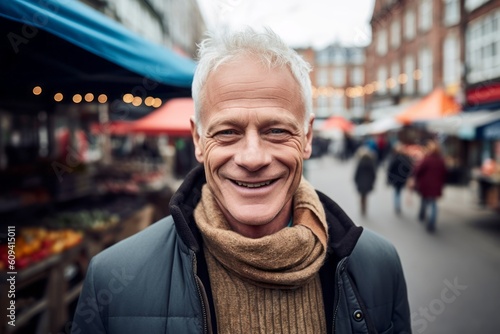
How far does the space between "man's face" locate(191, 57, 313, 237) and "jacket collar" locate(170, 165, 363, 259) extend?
18 centimetres

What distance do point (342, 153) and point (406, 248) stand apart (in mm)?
23588

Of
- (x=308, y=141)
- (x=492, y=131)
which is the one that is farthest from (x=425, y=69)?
(x=308, y=141)

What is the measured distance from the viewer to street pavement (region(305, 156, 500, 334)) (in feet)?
14.3

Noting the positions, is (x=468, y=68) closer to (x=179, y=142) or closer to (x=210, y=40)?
(x=179, y=142)

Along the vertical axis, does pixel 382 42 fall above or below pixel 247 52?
above

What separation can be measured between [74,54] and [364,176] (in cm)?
857

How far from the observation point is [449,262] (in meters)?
6.26

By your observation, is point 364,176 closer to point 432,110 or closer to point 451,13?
point 432,110

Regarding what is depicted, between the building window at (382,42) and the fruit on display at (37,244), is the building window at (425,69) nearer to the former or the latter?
the building window at (382,42)

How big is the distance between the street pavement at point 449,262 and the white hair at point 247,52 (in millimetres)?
3619

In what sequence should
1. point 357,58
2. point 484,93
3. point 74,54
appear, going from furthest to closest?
point 357,58 → point 484,93 → point 74,54

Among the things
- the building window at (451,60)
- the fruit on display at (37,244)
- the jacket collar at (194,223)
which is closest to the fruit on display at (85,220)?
the fruit on display at (37,244)

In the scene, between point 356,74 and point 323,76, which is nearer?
point 356,74

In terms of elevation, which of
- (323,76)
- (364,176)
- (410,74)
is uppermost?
(323,76)
